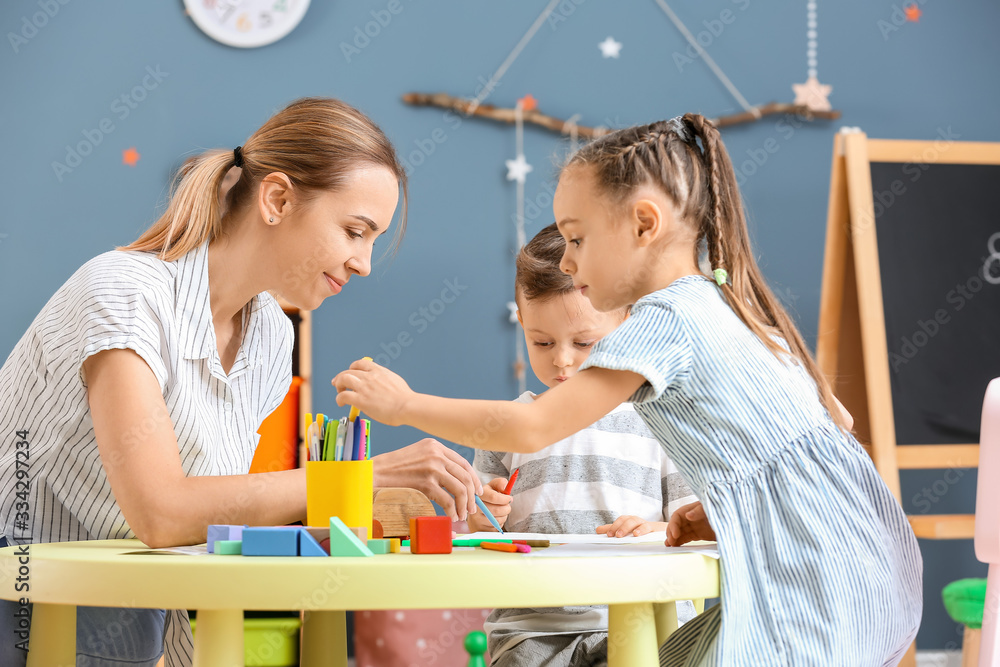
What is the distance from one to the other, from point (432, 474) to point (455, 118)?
5.55 ft

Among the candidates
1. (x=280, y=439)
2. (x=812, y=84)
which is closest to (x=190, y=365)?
(x=280, y=439)

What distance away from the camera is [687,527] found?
946 mm

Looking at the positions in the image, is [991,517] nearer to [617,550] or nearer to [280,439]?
[617,550]

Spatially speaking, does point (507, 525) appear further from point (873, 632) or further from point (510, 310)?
point (510, 310)

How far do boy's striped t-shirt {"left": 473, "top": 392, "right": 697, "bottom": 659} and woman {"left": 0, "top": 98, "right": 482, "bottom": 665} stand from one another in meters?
0.38

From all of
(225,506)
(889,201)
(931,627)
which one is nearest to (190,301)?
(225,506)

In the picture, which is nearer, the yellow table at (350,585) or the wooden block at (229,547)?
the yellow table at (350,585)

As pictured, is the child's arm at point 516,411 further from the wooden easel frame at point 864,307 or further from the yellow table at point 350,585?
the wooden easel frame at point 864,307

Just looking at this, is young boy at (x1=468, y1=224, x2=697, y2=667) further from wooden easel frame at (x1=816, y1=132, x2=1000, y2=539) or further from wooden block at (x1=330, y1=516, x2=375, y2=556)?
wooden easel frame at (x1=816, y1=132, x2=1000, y2=539)

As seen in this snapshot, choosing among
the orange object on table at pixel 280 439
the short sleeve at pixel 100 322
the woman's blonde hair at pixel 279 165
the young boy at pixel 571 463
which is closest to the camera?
the short sleeve at pixel 100 322

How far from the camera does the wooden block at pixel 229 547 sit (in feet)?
2.47

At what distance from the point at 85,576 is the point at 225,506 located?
0.74ft

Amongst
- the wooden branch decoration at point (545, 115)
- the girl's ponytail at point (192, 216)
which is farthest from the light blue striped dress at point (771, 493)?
the wooden branch decoration at point (545, 115)

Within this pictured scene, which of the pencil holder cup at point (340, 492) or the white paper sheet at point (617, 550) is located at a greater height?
the pencil holder cup at point (340, 492)
